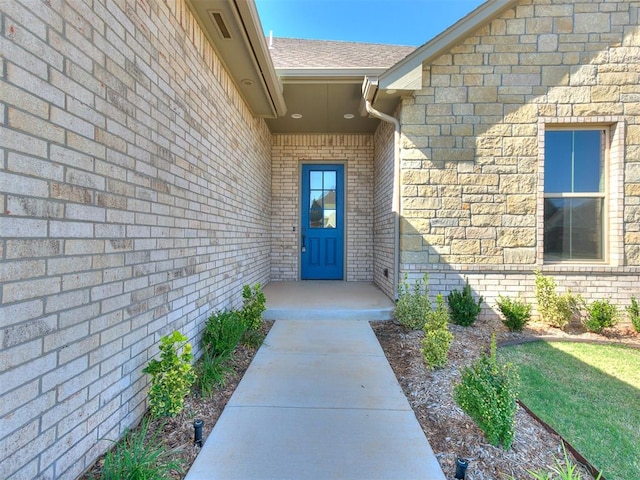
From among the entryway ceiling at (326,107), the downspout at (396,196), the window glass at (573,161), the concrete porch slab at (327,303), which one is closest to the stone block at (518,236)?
the window glass at (573,161)

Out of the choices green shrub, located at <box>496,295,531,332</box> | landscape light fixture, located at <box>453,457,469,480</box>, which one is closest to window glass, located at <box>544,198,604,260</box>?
green shrub, located at <box>496,295,531,332</box>

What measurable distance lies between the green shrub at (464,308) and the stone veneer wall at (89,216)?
309 cm

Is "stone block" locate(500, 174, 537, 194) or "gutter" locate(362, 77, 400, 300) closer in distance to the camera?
"stone block" locate(500, 174, 537, 194)

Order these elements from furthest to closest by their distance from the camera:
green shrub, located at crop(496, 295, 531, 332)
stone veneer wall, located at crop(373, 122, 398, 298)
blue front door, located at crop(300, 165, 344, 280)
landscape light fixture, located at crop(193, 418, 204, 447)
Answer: blue front door, located at crop(300, 165, 344, 280), stone veneer wall, located at crop(373, 122, 398, 298), green shrub, located at crop(496, 295, 531, 332), landscape light fixture, located at crop(193, 418, 204, 447)

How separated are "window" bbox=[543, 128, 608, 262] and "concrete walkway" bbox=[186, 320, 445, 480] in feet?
10.5

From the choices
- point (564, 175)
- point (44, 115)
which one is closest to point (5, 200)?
point (44, 115)

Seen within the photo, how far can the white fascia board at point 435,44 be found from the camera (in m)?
3.99

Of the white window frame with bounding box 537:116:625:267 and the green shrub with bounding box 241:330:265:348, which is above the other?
the white window frame with bounding box 537:116:625:267

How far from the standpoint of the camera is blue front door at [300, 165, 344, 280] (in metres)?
6.62

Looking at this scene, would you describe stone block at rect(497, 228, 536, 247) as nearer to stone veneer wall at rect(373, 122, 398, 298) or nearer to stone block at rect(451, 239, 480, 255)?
stone block at rect(451, 239, 480, 255)

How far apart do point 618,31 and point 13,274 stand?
21.3 feet

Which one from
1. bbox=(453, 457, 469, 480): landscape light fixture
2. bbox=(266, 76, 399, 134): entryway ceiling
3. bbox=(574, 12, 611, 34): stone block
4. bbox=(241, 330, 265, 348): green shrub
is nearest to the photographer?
bbox=(453, 457, 469, 480): landscape light fixture

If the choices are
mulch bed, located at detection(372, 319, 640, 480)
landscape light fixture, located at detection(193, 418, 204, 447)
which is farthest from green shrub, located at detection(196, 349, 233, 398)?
mulch bed, located at detection(372, 319, 640, 480)

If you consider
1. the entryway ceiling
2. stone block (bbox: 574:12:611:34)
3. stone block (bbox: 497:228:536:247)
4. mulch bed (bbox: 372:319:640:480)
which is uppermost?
stone block (bbox: 574:12:611:34)
